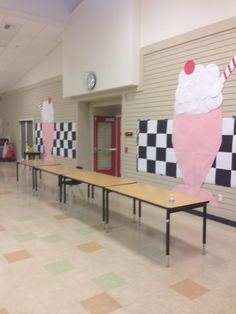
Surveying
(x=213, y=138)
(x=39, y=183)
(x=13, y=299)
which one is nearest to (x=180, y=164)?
(x=213, y=138)

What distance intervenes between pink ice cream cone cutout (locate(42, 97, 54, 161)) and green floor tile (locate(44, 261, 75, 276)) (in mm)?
6199

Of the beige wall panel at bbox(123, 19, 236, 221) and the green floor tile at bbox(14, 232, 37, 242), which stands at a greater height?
the beige wall panel at bbox(123, 19, 236, 221)

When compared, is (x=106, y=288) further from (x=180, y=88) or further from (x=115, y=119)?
(x=115, y=119)

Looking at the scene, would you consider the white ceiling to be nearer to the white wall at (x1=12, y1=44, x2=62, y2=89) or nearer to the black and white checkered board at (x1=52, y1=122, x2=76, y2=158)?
the white wall at (x1=12, y1=44, x2=62, y2=89)

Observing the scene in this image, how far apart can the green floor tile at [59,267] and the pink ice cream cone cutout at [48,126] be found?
6199 mm

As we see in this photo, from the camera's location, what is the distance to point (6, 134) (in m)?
13.2

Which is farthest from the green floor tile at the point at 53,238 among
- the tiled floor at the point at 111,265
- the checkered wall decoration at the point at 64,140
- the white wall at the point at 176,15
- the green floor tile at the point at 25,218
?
the checkered wall decoration at the point at 64,140

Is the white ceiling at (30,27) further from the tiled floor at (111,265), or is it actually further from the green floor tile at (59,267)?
the green floor tile at (59,267)

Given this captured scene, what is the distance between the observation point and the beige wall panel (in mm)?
3904

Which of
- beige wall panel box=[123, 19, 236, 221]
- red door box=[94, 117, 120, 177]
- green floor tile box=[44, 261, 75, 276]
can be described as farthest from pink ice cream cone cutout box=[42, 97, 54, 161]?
green floor tile box=[44, 261, 75, 276]

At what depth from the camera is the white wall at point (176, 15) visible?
3938 millimetres

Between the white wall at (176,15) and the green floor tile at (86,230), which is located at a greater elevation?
the white wall at (176,15)

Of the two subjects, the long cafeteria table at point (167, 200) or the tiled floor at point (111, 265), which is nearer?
the tiled floor at point (111, 265)

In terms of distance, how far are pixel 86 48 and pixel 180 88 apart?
2866 mm
